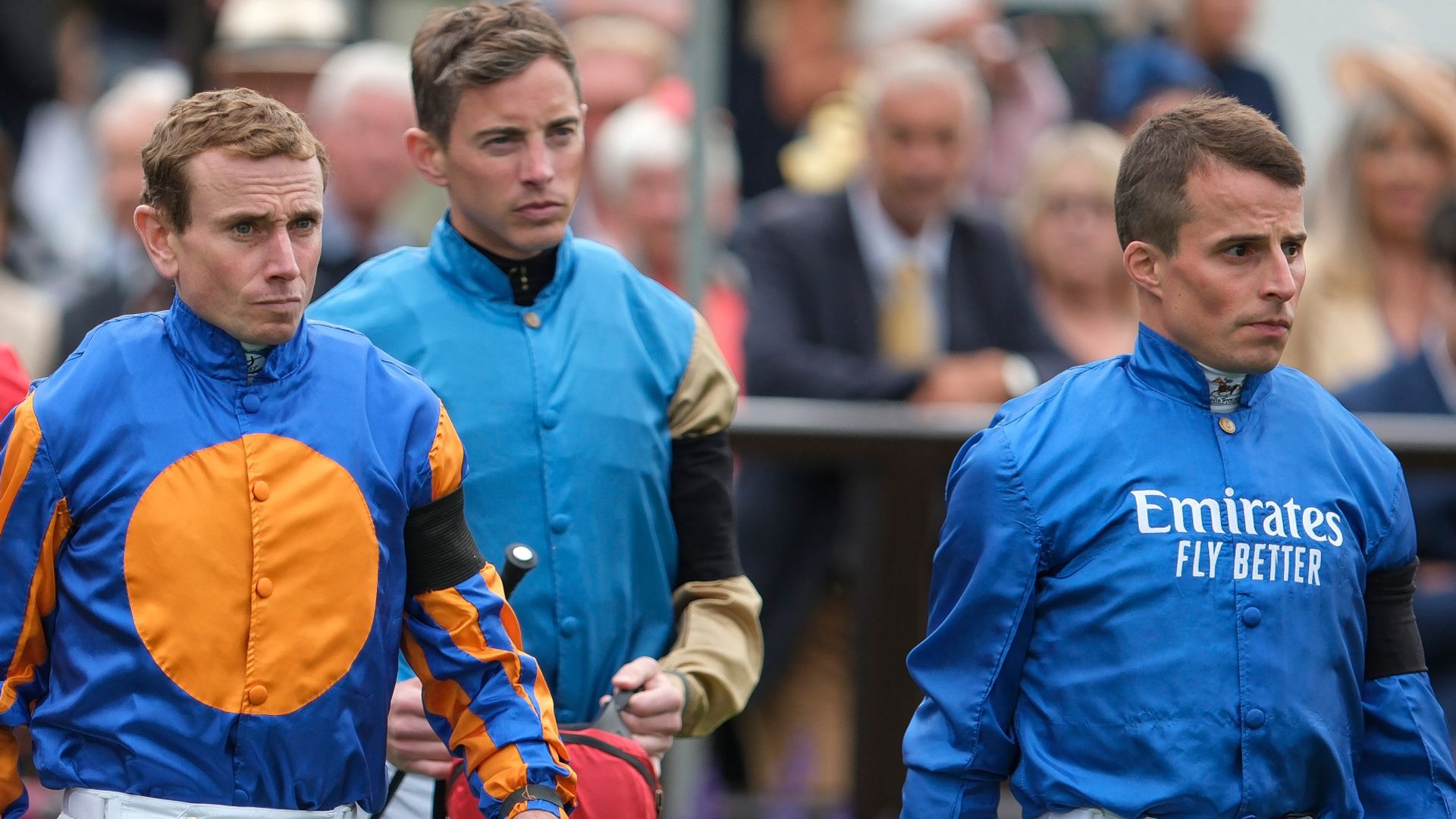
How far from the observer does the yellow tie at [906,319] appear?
6219 millimetres

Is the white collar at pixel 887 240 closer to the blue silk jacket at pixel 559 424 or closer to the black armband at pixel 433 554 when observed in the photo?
the blue silk jacket at pixel 559 424

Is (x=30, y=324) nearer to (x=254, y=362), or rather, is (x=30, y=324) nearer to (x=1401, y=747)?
(x=254, y=362)

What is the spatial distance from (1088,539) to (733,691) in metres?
0.86

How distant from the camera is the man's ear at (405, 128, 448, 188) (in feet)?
12.2

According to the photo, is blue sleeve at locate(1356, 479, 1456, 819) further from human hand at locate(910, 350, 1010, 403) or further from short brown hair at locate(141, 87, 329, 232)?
human hand at locate(910, 350, 1010, 403)

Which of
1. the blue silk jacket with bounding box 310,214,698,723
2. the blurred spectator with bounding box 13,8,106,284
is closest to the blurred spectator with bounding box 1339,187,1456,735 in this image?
the blue silk jacket with bounding box 310,214,698,723

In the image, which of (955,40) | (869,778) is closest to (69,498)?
(869,778)

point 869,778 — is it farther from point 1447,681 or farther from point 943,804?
point 943,804

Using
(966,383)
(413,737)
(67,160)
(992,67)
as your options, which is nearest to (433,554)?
(413,737)

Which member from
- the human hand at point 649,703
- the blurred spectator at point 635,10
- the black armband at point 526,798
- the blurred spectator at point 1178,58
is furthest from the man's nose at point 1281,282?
the blurred spectator at point 635,10

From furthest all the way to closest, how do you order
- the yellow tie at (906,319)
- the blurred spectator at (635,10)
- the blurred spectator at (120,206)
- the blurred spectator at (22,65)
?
the blurred spectator at (22,65), the blurred spectator at (635,10), the blurred spectator at (120,206), the yellow tie at (906,319)

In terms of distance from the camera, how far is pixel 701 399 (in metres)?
3.79

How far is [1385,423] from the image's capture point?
233 inches

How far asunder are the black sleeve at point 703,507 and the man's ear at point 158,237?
3.49 ft
